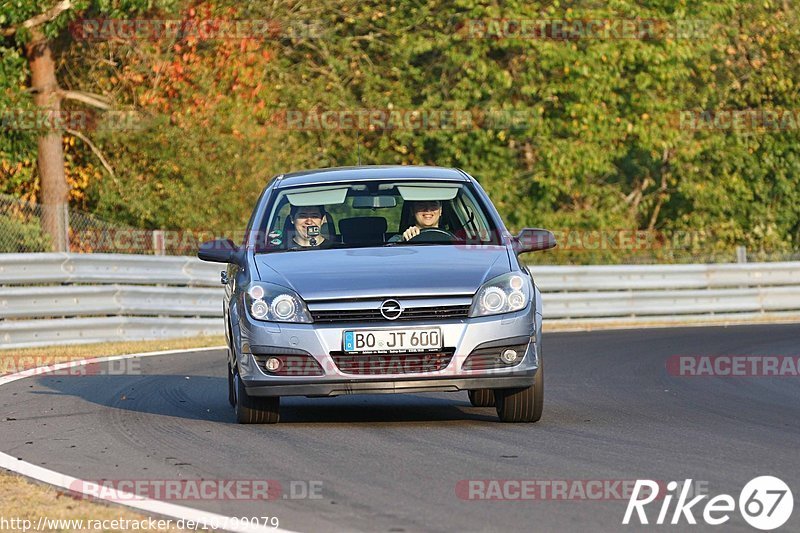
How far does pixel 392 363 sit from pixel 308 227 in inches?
57.5

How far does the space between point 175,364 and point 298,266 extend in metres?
6.40

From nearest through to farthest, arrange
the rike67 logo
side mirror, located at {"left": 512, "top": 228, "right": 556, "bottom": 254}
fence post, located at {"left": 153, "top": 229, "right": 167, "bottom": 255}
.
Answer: the rike67 logo < side mirror, located at {"left": 512, "top": 228, "right": 556, "bottom": 254} < fence post, located at {"left": 153, "top": 229, "right": 167, "bottom": 255}

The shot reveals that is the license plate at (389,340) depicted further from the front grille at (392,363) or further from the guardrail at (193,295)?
the guardrail at (193,295)

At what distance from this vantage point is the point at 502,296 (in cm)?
892

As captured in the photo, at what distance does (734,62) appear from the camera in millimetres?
38156

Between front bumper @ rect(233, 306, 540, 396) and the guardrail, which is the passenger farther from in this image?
the guardrail

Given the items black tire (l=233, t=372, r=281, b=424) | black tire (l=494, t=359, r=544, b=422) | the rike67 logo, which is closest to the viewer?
the rike67 logo

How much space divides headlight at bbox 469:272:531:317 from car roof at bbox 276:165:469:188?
1549mm

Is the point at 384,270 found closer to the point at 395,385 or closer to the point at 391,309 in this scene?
the point at 391,309

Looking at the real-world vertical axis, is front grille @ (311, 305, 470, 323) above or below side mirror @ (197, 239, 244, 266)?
below

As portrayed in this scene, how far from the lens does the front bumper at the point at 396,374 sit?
8766mm

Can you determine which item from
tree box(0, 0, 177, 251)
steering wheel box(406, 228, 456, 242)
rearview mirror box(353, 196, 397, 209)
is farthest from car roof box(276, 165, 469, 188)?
tree box(0, 0, 177, 251)

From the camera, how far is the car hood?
880 cm

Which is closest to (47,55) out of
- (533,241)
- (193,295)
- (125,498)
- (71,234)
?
(71,234)
